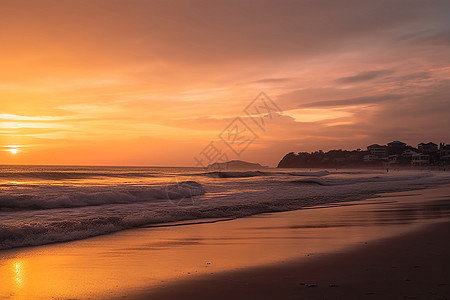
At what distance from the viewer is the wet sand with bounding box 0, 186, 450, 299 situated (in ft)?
17.6

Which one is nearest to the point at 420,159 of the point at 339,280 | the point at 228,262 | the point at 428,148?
the point at 428,148

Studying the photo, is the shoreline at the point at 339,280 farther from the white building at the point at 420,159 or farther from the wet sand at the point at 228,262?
the white building at the point at 420,159

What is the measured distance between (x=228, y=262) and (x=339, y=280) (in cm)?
213

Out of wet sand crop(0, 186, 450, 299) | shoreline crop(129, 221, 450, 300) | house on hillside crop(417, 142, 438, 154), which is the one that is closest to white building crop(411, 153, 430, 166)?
house on hillside crop(417, 142, 438, 154)

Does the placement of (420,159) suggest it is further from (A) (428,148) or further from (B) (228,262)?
(B) (228,262)

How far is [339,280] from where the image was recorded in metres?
5.63

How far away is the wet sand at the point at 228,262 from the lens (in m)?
5.36

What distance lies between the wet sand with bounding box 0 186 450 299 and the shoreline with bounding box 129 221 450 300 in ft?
0.05

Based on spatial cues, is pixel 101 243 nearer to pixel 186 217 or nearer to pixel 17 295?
pixel 17 295

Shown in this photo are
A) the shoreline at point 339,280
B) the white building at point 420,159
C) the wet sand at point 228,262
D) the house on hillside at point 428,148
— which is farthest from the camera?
the house on hillside at point 428,148

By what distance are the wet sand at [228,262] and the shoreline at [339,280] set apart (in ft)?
0.05

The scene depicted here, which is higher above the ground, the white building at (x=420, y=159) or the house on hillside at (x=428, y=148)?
the house on hillside at (x=428, y=148)

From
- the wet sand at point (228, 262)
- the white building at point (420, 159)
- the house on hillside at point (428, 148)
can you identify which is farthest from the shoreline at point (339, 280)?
the house on hillside at point (428, 148)

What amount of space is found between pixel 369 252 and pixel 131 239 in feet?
18.4
